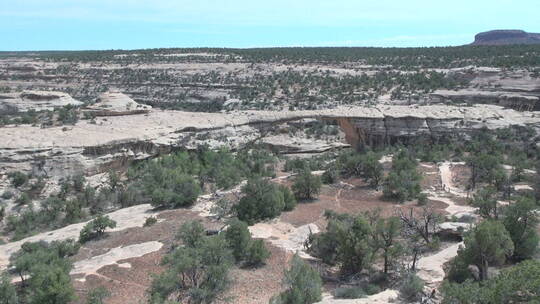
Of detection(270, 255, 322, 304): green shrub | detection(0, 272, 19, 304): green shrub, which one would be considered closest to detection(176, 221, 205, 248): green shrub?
detection(270, 255, 322, 304): green shrub

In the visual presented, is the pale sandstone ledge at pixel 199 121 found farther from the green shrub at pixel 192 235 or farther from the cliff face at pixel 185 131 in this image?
the green shrub at pixel 192 235

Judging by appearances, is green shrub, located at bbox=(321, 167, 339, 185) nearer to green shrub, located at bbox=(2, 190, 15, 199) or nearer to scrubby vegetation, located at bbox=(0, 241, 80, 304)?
scrubby vegetation, located at bbox=(0, 241, 80, 304)

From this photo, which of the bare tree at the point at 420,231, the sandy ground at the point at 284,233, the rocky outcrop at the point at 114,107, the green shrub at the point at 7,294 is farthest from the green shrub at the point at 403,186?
the rocky outcrop at the point at 114,107

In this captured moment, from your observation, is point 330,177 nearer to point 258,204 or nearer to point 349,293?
point 258,204

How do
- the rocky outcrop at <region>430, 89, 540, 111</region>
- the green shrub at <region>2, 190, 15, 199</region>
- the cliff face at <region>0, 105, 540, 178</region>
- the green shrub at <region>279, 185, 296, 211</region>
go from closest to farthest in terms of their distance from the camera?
the green shrub at <region>279, 185, 296, 211</region> < the green shrub at <region>2, 190, 15, 199</region> < the cliff face at <region>0, 105, 540, 178</region> < the rocky outcrop at <region>430, 89, 540, 111</region>

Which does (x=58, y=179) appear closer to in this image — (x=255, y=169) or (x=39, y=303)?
(x=255, y=169)

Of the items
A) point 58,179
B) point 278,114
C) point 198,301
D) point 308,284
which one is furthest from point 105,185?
point 308,284

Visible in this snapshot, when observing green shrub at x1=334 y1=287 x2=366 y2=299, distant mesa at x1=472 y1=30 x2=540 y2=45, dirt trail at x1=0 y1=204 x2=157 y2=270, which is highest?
distant mesa at x1=472 y1=30 x2=540 y2=45
